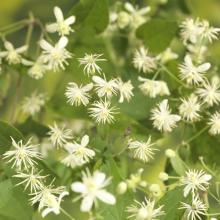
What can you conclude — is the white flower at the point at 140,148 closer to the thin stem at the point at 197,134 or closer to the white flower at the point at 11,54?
the thin stem at the point at 197,134

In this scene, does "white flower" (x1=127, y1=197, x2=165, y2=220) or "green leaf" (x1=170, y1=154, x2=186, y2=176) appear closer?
"white flower" (x1=127, y1=197, x2=165, y2=220)

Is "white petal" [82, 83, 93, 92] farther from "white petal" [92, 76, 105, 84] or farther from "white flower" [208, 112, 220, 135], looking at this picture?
"white flower" [208, 112, 220, 135]

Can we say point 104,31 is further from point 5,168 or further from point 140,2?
point 5,168

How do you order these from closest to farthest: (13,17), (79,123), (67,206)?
1. (79,123)
2. (67,206)
3. (13,17)

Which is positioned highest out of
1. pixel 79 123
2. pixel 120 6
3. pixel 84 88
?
pixel 120 6

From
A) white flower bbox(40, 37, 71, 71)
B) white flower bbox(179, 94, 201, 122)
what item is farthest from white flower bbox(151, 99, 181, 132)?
white flower bbox(40, 37, 71, 71)

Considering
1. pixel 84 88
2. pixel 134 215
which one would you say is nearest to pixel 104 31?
pixel 84 88

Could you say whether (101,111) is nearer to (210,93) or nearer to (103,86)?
(103,86)
